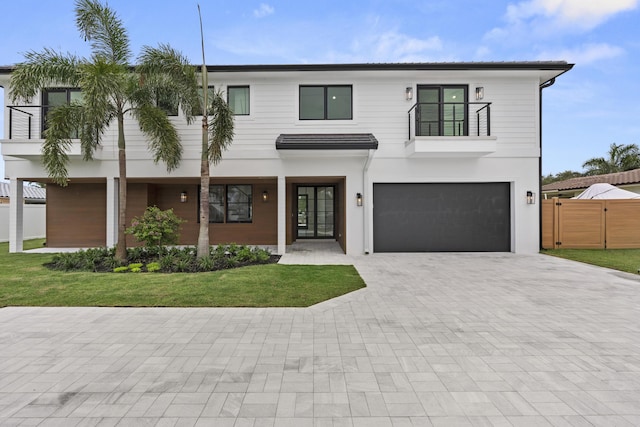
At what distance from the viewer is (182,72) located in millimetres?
8219

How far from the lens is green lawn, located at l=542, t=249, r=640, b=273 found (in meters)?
8.20

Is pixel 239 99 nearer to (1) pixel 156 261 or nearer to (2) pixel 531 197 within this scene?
(1) pixel 156 261

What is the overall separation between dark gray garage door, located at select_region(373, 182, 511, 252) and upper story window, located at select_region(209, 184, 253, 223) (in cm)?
540

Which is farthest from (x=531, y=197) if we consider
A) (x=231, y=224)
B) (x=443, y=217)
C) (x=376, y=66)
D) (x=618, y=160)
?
(x=618, y=160)

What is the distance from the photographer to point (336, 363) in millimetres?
3150

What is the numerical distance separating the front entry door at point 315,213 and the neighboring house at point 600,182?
39.9 feet

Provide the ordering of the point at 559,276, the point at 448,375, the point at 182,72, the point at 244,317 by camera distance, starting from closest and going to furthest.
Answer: the point at 448,375 < the point at 244,317 < the point at 559,276 < the point at 182,72

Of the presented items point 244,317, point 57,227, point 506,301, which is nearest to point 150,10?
point 57,227

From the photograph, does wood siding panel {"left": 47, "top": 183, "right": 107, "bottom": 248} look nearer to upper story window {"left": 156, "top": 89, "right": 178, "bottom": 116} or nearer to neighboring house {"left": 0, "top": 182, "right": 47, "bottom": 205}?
upper story window {"left": 156, "top": 89, "right": 178, "bottom": 116}

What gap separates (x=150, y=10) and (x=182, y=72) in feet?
22.6

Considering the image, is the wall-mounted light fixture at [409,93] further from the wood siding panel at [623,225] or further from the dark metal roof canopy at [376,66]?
the wood siding panel at [623,225]

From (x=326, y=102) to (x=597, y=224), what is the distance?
1092 centimetres

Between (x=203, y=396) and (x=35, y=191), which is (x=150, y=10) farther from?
(x=35, y=191)

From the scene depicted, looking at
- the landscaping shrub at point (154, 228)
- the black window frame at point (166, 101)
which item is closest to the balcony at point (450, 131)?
the black window frame at point (166, 101)
